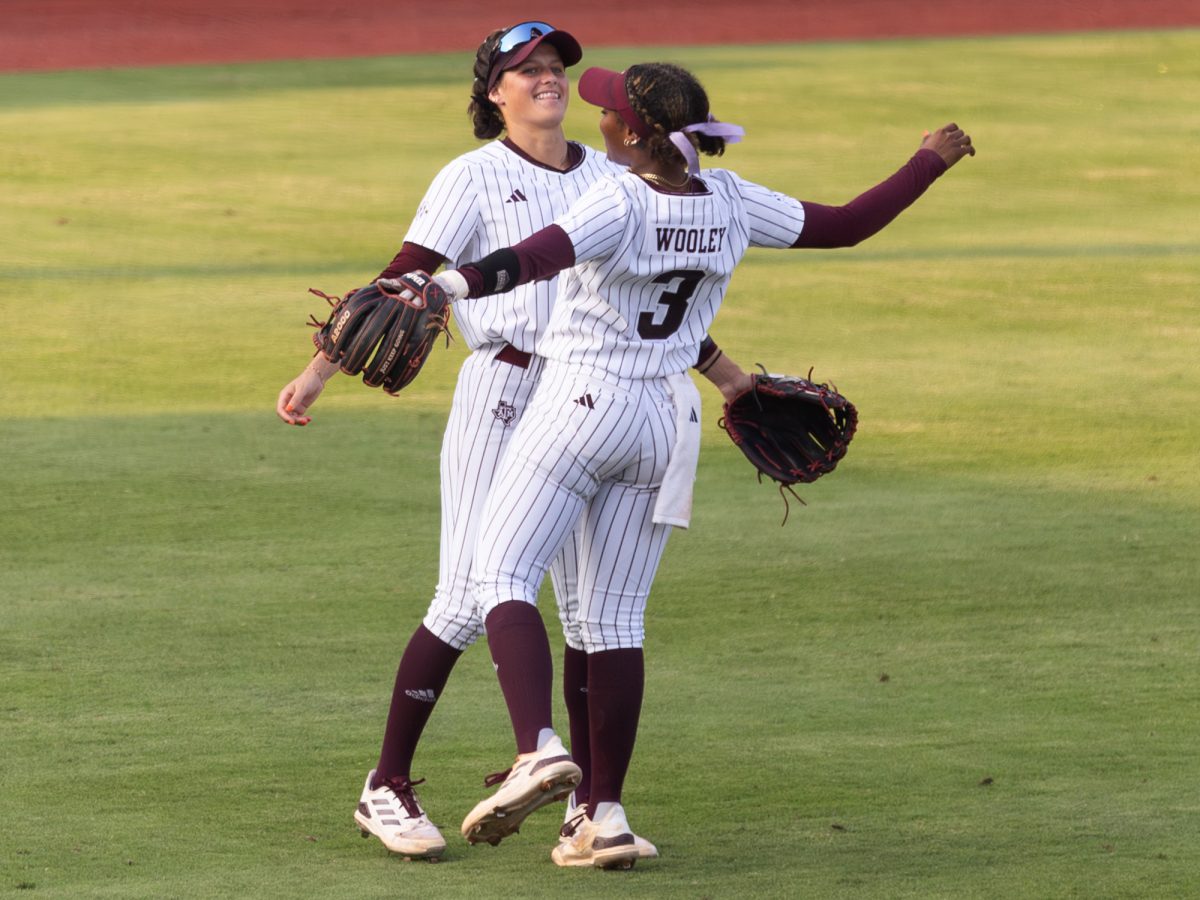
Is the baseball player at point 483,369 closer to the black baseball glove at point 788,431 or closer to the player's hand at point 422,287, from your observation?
the black baseball glove at point 788,431

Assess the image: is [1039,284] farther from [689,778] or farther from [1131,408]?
[689,778]

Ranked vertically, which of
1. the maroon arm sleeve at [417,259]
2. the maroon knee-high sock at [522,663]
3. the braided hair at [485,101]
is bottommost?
the maroon knee-high sock at [522,663]

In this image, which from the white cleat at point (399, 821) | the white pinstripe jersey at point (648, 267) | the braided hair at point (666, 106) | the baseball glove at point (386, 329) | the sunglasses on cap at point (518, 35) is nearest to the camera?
the baseball glove at point (386, 329)

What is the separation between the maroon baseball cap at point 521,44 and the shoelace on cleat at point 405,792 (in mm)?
1581

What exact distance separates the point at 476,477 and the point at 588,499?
35 centimetres

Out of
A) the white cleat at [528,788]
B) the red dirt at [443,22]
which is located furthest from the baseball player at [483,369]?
the red dirt at [443,22]

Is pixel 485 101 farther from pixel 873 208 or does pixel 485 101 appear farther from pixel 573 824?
pixel 573 824

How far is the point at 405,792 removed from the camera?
175 inches

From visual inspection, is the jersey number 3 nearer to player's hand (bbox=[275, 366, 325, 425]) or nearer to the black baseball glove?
the black baseball glove

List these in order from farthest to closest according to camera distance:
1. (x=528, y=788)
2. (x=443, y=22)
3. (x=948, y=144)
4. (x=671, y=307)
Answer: (x=443, y=22)
(x=948, y=144)
(x=671, y=307)
(x=528, y=788)

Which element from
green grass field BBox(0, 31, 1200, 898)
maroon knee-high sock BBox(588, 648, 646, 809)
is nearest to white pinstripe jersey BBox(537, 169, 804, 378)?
maroon knee-high sock BBox(588, 648, 646, 809)

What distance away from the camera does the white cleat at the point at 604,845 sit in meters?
4.24

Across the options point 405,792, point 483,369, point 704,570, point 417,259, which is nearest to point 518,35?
point 417,259

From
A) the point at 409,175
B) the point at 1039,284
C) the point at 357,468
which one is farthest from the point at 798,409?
the point at 409,175
